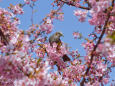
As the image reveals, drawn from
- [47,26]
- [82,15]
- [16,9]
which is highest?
[16,9]

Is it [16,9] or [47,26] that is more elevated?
[16,9]

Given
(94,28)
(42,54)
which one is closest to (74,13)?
(94,28)

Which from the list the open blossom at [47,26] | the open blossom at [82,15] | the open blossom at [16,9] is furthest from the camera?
the open blossom at [16,9]

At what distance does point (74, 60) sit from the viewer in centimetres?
670

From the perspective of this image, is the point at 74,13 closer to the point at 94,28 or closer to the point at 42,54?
the point at 94,28

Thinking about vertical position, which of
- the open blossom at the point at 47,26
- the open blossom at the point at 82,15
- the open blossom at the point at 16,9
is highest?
the open blossom at the point at 16,9

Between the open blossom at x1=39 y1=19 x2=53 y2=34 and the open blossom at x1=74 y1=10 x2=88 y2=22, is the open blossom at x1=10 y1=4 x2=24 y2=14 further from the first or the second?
the open blossom at x1=74 y1=10 x2=88 y2=22

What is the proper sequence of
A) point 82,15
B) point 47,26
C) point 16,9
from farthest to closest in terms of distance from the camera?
1. point 16,9
2. point 47,26
3. point 82,15

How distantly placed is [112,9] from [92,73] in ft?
9.04

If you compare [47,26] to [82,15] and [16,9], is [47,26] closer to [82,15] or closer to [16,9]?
[16,9]

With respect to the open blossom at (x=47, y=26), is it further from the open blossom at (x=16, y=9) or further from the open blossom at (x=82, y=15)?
the open blossom at (x=82, y=15)

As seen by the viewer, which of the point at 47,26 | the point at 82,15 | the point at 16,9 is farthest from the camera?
the point at 16,9

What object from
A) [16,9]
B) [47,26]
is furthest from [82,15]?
[16,9]

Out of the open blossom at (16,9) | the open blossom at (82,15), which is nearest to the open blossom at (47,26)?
the open blossom at (16,9)
